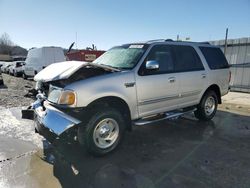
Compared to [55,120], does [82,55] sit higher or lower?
higher

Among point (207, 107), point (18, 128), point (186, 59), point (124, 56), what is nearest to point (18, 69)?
point (18, 128)

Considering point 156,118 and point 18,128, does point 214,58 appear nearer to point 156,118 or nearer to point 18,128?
point 156,118

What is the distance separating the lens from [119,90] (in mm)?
4051

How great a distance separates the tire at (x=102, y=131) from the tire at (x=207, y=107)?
285 centimetres

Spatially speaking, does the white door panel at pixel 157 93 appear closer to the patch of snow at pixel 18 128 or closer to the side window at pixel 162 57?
the side window at pixel 162 57

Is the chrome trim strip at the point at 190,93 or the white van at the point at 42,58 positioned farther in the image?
the white van at the point at 42,58

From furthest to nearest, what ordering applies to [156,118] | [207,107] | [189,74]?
[207,107], [189,74], [156,118]

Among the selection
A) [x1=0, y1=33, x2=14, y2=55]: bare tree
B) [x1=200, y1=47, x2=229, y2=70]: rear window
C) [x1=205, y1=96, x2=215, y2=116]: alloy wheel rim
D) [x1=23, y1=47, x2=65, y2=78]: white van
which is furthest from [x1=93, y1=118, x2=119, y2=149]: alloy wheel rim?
[x1=0, y1=33, x2=14, y2=55]: bare tree

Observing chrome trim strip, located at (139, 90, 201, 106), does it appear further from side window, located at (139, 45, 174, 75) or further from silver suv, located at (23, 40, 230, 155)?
side window, located at (139, 45, 174, 75)

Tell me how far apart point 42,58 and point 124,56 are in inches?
483

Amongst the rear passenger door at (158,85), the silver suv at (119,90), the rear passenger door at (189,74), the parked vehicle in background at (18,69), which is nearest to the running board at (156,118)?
the silver suv at (119,90)

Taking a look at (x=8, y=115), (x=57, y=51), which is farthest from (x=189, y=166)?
(x=57, y=51)

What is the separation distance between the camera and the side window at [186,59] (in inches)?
209

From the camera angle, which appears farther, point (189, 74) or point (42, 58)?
point (42, 58)
